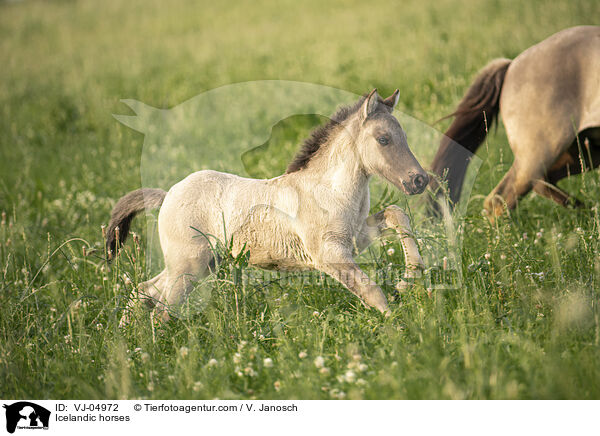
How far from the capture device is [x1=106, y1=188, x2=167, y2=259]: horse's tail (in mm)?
3385

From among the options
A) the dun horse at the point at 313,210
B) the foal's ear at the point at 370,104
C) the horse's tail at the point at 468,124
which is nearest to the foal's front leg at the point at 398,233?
the dun horse at the point at 313,210

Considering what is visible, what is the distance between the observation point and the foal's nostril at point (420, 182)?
2.71m

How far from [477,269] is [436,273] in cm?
26

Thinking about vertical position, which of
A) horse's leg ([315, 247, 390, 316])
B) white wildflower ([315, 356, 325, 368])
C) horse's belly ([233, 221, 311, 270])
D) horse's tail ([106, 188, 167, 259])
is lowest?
white wildflower ([315, 356, 325, 368])

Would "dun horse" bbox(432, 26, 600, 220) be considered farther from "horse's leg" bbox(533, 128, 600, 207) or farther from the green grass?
the green grass

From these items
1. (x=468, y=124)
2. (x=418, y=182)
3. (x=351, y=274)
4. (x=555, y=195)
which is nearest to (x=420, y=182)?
(x=418, y=182)

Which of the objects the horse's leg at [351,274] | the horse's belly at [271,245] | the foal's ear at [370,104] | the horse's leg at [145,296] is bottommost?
the horse's leg at [145,296]

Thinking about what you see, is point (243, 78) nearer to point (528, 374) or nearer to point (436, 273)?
point (436, 273)

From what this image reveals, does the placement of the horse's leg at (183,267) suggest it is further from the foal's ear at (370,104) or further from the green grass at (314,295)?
the foal's ear at (370,104)

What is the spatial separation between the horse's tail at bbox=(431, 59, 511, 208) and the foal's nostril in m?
2.31

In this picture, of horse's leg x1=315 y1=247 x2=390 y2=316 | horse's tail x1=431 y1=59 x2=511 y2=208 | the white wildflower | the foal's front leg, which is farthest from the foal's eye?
horse's tail x1=431 y1=59 x2=511 y2=208

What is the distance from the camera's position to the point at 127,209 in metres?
3.46

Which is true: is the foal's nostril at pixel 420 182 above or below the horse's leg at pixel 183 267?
above
